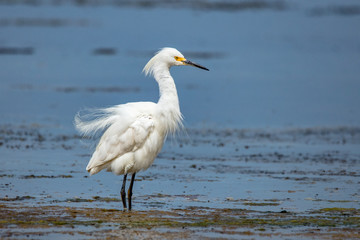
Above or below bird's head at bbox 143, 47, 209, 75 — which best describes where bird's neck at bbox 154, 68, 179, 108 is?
below

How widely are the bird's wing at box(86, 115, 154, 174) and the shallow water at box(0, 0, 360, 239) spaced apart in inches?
20.4

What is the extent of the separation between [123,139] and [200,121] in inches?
248

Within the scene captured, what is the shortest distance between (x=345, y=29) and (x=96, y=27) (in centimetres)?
1121

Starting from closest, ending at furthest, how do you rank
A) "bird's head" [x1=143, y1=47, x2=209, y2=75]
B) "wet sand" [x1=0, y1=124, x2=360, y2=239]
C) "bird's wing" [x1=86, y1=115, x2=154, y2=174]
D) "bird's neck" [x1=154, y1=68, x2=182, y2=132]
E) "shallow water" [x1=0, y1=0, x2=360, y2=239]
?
"wet sand" [x1=0, y1=124, x2=360, y2=239]
"shallow water" [x1=0, y1=0, x2=360, y2=239]
"bird's wing" [x1=86, y1=115, x2=154, y2=174]
"bird's neck" [x1=154, y1=68, x2=182, y2=132]
"bird's head" [x1=143, y1=47, x2=209, y2=75]

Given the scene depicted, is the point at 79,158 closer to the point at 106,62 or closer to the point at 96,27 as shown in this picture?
the point at 106,62

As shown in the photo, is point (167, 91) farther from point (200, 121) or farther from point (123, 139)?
point (200, 121)

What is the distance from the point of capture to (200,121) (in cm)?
1515

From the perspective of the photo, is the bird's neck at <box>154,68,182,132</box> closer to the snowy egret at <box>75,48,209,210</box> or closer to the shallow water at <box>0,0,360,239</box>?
the snowy egret at <box>75,48,209,210</box>

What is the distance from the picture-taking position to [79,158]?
38.3 ft

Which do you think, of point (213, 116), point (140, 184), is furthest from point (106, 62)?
point (140, 184)

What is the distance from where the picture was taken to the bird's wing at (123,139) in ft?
29.4

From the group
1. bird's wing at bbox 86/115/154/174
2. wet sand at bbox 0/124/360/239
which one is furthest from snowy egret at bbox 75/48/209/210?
wet sand at bbox 0/124/360/239

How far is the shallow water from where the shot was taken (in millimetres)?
8125

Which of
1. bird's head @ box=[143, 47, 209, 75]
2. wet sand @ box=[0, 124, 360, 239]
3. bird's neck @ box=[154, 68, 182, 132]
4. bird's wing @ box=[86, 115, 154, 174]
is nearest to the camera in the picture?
wet sand @ box=[0, 124, 360, 239]
